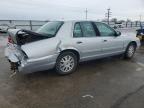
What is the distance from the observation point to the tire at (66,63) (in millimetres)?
4750

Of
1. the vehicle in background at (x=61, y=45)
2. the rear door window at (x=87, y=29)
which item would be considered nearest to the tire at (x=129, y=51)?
the vehicle in background at (x=61, y=45)

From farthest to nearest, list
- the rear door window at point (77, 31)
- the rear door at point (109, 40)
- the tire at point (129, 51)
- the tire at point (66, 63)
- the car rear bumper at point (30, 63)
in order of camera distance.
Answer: the tire at point (129, 51)
the rear door at point (109, 40)
the rear door window at point (77, 31)
the tire at point (66, 63)
the car rear bumper at point (30, 63)

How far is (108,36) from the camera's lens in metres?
5.79

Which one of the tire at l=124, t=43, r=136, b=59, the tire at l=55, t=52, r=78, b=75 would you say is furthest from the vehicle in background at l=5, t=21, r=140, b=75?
the tire at l=124, t=43, r=136, b=59

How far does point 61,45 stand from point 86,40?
0.85 m

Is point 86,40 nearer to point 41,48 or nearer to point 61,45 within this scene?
point 61,45

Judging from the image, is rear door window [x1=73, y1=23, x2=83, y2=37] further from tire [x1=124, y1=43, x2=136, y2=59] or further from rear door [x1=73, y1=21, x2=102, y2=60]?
tire [x1=124, y1=43, x2=136, y2=59]

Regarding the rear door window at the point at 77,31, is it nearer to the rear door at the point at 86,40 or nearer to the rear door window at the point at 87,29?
the rear door at the point at 86,40

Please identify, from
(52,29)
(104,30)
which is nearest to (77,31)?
(52,29)

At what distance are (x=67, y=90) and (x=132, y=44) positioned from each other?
3.78m

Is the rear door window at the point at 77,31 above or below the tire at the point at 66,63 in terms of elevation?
above

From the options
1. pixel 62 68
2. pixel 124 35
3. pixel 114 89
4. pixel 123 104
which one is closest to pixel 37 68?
pixel 62 68

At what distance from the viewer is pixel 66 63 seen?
16.1 ft

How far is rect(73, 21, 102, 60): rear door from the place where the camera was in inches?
197
